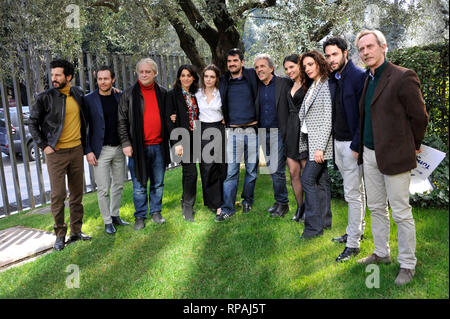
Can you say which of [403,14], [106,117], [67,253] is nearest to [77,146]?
[106,117]

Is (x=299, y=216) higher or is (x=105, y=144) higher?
(x=105, y=144)

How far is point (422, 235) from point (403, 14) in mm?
5442

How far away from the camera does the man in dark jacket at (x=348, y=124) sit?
375cm

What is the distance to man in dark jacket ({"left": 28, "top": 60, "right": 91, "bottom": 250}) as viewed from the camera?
15.2 ft

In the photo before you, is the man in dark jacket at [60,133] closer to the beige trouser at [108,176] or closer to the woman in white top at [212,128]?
the beige trouser at [108,176]

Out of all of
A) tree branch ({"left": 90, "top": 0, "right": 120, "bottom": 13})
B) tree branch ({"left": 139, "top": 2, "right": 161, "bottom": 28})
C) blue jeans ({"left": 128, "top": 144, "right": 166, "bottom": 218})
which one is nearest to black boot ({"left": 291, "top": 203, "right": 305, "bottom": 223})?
blue jeans ({"left": 128, "top": 144, "right": 166, "bottom": 218})

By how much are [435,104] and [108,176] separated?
177 inches

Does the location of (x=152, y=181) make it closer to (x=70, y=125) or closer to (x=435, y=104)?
(x=70, y=125)

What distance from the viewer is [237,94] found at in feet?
17.2

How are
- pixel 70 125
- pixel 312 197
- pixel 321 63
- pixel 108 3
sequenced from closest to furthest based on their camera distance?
pixel 321 63 → pixel 312 197 → pixel 70 125 → pixel 108 3

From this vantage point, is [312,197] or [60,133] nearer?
[312,197]

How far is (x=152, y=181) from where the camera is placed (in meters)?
5.36

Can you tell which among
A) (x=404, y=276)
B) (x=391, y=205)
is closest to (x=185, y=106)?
(x=391, y=205)

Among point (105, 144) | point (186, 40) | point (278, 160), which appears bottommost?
point (278, 160)
